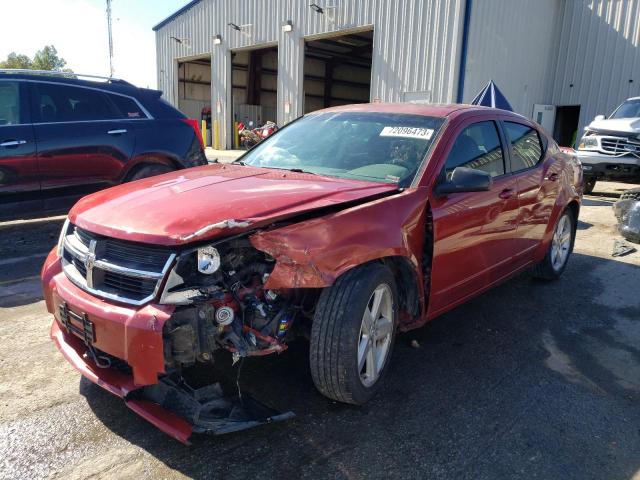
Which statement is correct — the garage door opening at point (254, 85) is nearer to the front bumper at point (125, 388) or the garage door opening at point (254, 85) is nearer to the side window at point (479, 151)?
the side window at point (479, 151)

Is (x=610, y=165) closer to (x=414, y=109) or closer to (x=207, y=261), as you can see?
(x=414, y=109)

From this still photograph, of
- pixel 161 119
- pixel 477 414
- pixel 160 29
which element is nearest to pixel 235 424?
pixel 477 414

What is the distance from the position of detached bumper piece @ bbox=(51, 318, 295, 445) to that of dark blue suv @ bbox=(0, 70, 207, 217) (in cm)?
398

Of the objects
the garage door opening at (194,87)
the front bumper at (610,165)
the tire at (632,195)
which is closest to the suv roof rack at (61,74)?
the tire at (632,195)

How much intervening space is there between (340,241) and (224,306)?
648 mm

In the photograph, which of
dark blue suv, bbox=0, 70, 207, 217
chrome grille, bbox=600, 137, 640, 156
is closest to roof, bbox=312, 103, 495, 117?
dark blue suv, bbox=0, 70, 207, 217

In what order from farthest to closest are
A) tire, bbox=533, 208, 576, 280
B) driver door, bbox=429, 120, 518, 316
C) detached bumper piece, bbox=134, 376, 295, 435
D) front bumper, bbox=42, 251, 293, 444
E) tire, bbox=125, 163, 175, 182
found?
1. tire, bbox=125, 163, 175, 182
2. tire, bbox=533, 208, 576, 280
3. driver door, bbox=429, 120, 518, 316
4. detached bumper piece, bbox=134, 376, 295, 435
5. front bumper, bbox=42, 251, 293, 444

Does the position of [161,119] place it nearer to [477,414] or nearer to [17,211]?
[17,211]

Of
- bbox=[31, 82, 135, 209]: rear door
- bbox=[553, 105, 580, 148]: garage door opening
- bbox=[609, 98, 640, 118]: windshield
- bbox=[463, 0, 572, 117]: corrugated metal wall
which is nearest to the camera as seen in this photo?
bbox=[31, 82, 135, 209]: rear door

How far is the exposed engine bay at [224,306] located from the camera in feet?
7.56

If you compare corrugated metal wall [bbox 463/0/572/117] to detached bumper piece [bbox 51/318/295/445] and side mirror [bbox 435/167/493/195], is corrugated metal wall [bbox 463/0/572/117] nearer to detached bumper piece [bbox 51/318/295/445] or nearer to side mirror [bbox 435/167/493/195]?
side mirror [bbox 435/167/493/195]

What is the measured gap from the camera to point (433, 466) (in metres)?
2.44

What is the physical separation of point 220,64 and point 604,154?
1612cm

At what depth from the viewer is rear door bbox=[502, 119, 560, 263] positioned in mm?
4297
